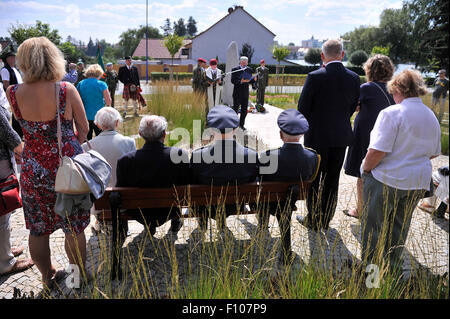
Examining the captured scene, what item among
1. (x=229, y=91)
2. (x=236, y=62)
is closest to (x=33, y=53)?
(x=236, y=62)

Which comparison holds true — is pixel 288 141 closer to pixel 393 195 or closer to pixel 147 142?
pixel 393 195

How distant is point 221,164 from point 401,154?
1.39 metres

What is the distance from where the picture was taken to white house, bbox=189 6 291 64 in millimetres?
45969

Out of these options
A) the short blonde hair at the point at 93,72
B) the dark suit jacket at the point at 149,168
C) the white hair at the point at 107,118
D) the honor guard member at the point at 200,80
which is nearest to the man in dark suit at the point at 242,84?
the honor guard member at the point at 200,80

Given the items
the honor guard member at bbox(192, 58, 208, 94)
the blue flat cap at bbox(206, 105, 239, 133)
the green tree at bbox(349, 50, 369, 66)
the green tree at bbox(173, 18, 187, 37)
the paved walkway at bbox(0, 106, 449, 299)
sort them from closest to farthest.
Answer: the paved walkway at bbox(0, 106, 449, 299) → the blue flat cap at bbox(206, 105, 239, 133) → the honor guard member at bbox(192, 58, 208, 94) → the green tree at bbox(349, 50, 369, 66) → the green tree at bbox(173, 18, 187, 37)

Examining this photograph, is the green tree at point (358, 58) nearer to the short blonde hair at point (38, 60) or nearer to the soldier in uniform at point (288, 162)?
the soldier in uniform at point (288, 162)

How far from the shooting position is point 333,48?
11.6 ft

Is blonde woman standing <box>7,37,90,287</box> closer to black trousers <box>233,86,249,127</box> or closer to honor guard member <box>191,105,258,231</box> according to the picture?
honor guard member <box>191,105,258,231</box>

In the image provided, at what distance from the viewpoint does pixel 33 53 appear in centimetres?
238

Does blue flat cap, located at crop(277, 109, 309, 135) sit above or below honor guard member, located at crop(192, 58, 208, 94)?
below

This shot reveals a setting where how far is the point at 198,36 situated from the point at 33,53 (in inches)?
1855

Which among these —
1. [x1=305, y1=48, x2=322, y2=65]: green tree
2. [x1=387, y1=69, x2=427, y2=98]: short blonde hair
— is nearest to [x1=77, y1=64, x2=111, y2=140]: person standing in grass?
[x1=387, y1=69, x2=427, y2=98]: short blonde hair

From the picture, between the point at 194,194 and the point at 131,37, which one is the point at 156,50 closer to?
the point at 131,37

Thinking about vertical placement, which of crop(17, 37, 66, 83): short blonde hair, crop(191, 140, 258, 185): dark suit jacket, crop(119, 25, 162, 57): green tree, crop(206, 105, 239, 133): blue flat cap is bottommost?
crop(191, 140, 258, 185): dark suit jacket
